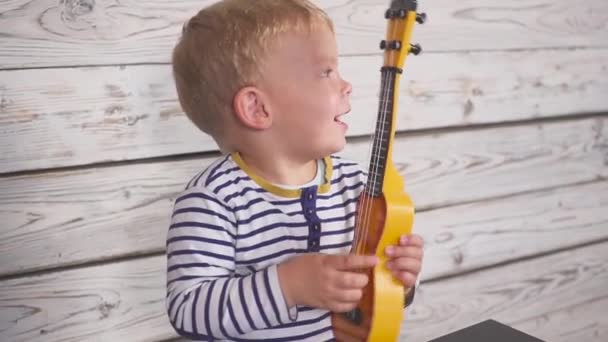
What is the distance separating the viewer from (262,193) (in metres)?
0.83

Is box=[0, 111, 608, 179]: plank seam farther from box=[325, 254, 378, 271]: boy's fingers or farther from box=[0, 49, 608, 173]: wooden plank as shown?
box=[325, 254, 378, 271]: boy's fingers

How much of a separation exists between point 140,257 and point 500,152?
0.71 metres

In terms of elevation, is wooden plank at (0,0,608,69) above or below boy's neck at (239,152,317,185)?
above

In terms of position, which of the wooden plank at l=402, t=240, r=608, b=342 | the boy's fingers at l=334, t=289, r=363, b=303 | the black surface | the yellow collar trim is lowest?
the wooden plank at l=402, t=240, r=608, b=342

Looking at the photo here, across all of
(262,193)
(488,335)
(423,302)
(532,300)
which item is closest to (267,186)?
(262,193)

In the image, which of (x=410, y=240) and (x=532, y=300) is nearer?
(x=410, y=240)

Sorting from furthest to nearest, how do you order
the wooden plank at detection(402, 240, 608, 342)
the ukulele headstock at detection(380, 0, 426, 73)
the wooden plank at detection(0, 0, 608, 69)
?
the wooden plank at detection(402, 240, 608, 342)
the wooden plank at detection(0, 0, 608, 69)
the ukulele headstock at detection(380, 0, 426, 73)

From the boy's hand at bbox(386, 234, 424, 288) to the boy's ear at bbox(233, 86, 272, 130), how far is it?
7.5 inches

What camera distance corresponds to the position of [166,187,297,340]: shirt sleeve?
30.0 inches

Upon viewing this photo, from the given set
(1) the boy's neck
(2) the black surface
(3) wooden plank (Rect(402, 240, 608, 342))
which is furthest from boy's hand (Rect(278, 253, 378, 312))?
(3) wooden plank (Rect(402, 240, 608, 342))

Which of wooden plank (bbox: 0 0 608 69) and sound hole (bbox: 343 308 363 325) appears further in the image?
wooden plank (bbox: 0 0 608 69)

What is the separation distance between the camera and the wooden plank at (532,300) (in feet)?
4.58

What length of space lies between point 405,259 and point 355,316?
8 cm

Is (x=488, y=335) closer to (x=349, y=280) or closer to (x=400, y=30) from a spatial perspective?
(x=349, y=280)
